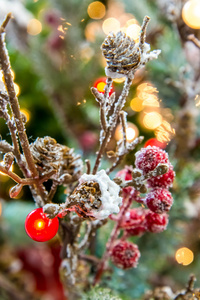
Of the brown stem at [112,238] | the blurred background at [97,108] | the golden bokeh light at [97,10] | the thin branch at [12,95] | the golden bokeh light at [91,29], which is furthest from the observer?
the golden bokeh light at [97,10]

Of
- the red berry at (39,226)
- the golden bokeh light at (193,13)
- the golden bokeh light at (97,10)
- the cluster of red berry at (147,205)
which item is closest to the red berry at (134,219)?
the cluster of red berry at (147,205)

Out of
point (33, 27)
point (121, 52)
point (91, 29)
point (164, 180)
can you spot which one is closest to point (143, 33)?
point (121, 52)

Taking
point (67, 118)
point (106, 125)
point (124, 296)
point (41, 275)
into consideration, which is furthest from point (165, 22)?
point (41, 275)

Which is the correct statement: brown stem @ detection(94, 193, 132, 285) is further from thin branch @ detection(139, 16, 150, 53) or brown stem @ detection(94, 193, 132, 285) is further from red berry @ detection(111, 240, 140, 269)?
thin branch @ detection(139, 16, 150, 53)

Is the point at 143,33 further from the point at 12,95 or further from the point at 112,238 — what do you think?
the point at 112,238

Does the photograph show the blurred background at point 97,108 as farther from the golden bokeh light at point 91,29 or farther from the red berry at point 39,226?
the red berry at point 39,226

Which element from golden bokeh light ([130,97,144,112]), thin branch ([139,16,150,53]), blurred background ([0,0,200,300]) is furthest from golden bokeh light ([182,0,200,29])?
thin branch ([139,16,150,53])
